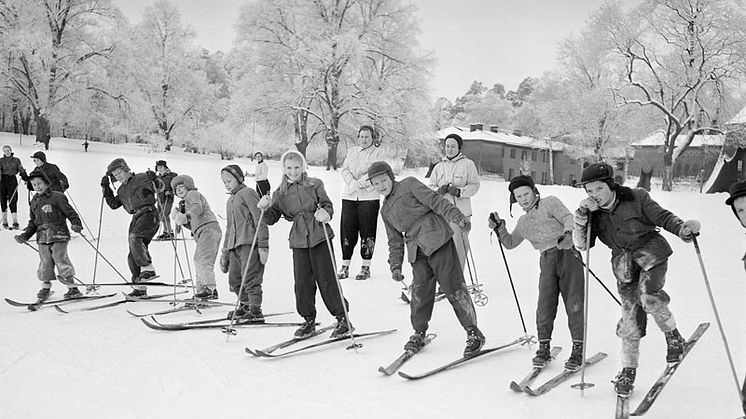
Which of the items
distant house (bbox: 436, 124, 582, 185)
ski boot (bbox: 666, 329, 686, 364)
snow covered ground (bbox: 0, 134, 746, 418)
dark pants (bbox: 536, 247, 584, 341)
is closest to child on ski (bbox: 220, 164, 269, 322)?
snow covered ground (bbox: 0, 134, 746, 418)

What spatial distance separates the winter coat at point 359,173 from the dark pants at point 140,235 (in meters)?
1.59

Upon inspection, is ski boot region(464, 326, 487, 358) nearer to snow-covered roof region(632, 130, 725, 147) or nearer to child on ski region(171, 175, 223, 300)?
child on ski region(171, 175, 223, 300)

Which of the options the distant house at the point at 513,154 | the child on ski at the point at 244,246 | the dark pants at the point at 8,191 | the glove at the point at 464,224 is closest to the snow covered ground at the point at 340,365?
the child on ski at the point at 244,246

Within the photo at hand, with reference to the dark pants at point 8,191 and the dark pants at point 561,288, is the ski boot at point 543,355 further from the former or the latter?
the dark pants at point 8,191

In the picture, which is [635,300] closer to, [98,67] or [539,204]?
[539,204]

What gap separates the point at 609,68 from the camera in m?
14.3

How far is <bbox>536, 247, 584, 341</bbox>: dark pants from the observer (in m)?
2.67

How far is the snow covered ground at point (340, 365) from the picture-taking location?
2.34 metres

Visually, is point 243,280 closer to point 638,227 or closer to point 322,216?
point 322,216

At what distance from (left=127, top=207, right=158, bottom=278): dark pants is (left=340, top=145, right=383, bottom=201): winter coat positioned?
159 centimetres

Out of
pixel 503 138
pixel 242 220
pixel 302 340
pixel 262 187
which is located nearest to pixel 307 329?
pixel 302 340

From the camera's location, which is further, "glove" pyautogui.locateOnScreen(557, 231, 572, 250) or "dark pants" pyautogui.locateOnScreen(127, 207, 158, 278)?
"dark pants" pyautogui.locateOnScreen(127, 207, 158, 278)

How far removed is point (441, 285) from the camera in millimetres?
2953

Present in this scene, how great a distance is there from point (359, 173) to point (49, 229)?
2446 mm
